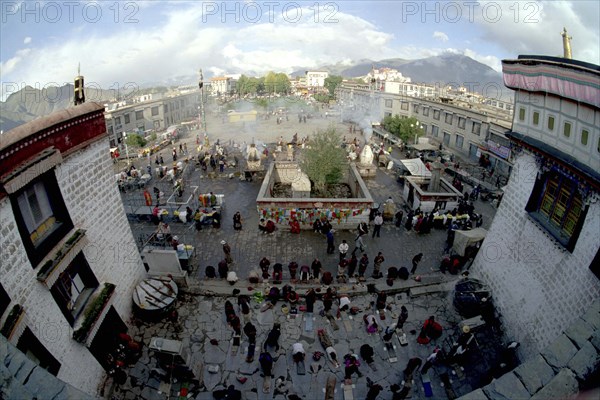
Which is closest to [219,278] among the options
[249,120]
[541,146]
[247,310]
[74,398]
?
[247,310]

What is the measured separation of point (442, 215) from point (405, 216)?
2.34 m

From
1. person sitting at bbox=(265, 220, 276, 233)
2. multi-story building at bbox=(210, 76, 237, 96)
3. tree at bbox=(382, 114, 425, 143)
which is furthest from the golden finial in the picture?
multi-story building at bbox=(210, 76, 237, 96)

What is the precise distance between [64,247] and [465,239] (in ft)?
51.6

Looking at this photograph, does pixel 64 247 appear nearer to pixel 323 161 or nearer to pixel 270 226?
pixel 270 226

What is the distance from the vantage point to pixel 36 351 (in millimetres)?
7484

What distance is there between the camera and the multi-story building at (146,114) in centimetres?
5072

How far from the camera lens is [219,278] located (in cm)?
1409

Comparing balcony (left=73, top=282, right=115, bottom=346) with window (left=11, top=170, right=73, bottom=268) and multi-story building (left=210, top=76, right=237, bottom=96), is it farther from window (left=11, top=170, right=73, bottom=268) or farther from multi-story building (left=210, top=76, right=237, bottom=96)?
multi-story building (left=210, top=76, right=237, bottom=96)

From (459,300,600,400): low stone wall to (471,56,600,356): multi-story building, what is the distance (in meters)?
3.49

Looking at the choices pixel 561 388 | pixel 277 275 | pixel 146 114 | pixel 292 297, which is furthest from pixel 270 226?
pixel 146 114

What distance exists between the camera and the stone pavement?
9930 millimetres

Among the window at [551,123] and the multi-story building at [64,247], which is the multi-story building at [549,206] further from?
the multi-story building at [64,247]

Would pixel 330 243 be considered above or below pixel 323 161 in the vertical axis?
below


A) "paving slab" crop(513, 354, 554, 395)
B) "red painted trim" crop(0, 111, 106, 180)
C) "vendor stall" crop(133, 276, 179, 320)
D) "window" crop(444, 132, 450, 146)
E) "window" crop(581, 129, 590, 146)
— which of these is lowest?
"window" crop(444, 132, 450, 146)
